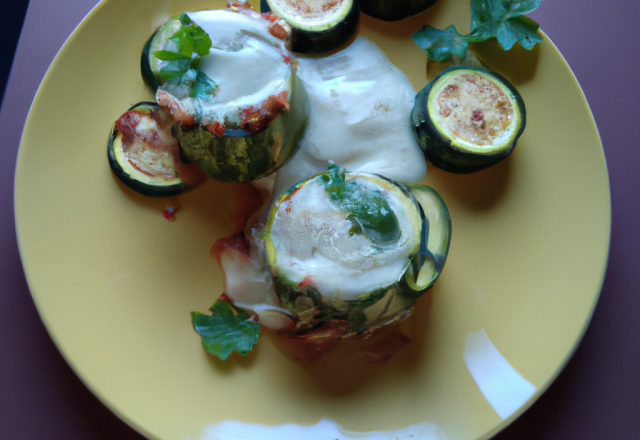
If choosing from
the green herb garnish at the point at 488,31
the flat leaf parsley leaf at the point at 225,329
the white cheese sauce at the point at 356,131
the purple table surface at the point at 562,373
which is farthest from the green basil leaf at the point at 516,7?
the flat leaf parsley leaf at the point at 225,329

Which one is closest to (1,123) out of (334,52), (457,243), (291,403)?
(334,52)

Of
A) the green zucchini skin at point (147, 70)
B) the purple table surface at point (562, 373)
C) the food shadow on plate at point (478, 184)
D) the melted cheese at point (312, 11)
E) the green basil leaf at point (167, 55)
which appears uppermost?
the green basil leaf at point (167, 55)

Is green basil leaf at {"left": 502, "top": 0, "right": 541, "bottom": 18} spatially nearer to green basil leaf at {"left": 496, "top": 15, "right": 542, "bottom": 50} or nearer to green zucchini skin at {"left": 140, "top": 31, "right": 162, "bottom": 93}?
green basil leaf at {"left": 496, "top": 15, "right": 542, "bottom": 50}

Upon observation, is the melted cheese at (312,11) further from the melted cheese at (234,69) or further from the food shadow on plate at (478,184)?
the food shadow on plate at (478,184)

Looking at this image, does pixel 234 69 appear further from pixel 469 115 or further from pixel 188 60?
pixel 469 115

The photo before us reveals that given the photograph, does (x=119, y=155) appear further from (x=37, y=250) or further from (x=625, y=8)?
(x=625, y=8)

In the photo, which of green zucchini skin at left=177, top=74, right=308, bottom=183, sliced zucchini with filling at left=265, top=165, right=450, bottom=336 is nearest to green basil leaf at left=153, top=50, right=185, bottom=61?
green zucchini skin at left=177, top=74, right=308, bottom=183
